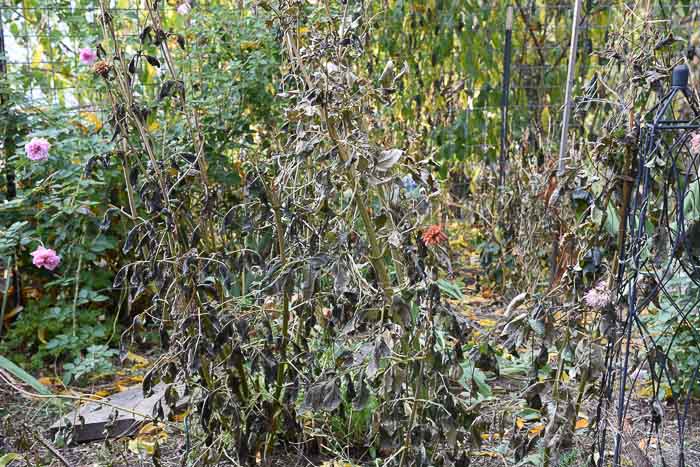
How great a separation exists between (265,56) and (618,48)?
231 centimetres

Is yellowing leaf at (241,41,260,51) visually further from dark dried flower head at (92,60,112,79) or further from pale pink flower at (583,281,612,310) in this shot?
pale pink flower at (583,281,612,310)

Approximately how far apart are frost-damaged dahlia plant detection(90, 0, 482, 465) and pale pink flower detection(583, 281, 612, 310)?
309mm

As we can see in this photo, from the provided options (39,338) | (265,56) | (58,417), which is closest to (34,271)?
(39,338)

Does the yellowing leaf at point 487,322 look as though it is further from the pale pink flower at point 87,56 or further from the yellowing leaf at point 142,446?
the pale pink flower at point 87,56

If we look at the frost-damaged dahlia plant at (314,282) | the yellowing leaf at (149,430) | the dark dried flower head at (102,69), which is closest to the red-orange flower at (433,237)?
the frost-damaged dahlia plant at (314,282)

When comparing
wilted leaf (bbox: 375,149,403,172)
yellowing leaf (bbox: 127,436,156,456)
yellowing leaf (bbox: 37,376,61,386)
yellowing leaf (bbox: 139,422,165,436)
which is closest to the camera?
wilted leaf (bbox: 375,149,403,172)

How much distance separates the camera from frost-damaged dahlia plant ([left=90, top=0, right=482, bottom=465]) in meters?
1.73

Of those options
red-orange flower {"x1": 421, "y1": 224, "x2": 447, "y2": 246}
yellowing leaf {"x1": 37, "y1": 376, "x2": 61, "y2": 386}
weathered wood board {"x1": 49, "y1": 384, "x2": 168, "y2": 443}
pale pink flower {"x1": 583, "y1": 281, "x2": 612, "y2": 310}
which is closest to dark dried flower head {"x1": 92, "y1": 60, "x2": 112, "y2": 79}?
red-orange flower {"x1": 421, "y1": 224, "x2": 447, "y2": 246}

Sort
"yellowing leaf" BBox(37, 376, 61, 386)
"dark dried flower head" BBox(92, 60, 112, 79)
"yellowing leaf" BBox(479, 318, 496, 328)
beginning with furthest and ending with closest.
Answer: "yellowing leaf" BBox(479, 318, 496, 328), "yellowing leaf" BBox(37, 376, 61, 386), "dark dried flower head" BBox(92, 60, 112, 79)

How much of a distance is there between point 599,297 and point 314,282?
688 millimetres

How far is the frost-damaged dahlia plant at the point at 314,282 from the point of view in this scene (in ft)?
5.69

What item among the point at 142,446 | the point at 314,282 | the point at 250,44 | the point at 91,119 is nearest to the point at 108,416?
the point at 142,446

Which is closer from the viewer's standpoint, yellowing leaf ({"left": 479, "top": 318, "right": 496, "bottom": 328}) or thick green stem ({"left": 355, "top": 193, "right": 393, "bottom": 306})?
thick green stem ({"left": 355, "top": 193, "right": 393, "bottom": 306})

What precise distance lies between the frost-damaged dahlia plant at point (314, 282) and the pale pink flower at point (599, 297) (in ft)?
1.01
